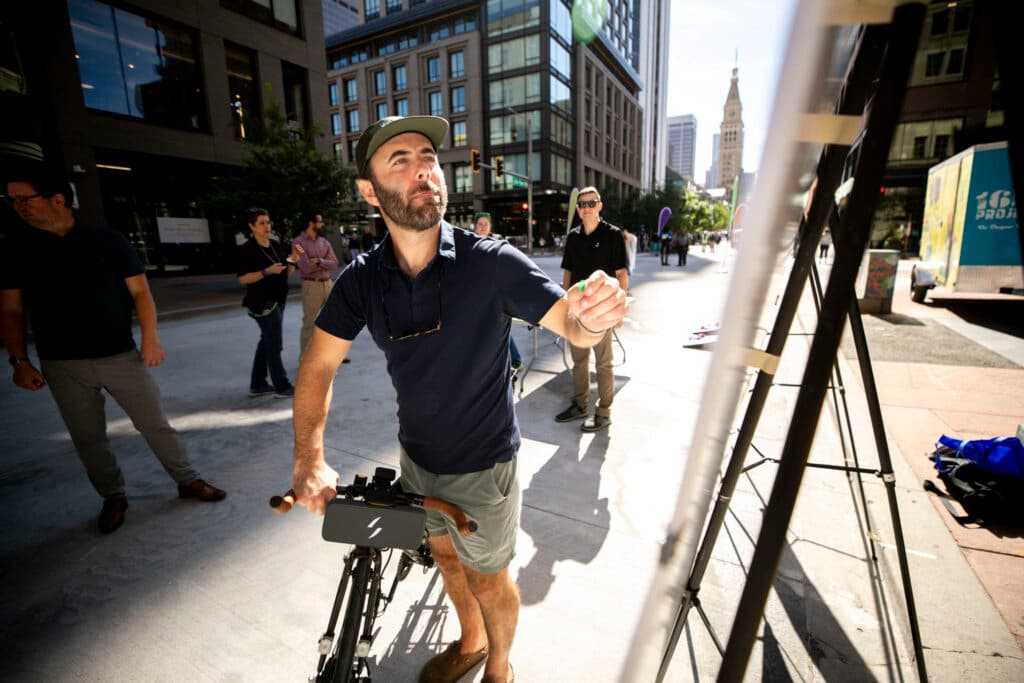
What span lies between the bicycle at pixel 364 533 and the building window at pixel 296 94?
2218 centimetres

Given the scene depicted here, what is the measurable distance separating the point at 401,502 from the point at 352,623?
463 millimetres

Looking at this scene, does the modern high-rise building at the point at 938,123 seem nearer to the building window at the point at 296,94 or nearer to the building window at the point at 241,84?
the building window at the point at 296,94

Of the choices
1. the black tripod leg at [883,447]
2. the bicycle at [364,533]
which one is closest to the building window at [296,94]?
the bicycle at [364,533]

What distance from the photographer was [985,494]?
287 cm

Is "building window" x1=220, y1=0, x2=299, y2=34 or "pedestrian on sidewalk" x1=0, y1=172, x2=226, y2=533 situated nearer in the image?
"pedestrian on sidewalk" x1=0, y1=172, x2=226, y2=533

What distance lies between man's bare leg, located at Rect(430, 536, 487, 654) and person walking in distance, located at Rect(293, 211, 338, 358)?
4.72m

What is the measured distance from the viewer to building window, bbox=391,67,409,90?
49.0 metres

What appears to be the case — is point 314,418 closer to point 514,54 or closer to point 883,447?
point 883,447

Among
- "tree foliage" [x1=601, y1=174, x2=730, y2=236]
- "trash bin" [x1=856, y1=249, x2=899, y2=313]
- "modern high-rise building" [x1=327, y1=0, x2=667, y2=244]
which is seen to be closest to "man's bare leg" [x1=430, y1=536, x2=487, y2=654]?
"trash bin" [x1=856, y1=249, x2=899, y2=313]

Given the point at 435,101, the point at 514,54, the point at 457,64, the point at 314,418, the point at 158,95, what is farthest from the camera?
the point at 435,101

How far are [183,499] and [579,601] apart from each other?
2.98 m

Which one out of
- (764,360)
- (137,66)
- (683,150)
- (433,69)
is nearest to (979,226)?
(764,360)

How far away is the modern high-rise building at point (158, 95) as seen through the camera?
13391mm

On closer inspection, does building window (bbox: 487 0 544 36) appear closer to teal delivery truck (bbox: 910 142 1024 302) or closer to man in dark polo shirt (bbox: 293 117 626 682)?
teal delivery truck (bbox: 910 142 1024 302)
